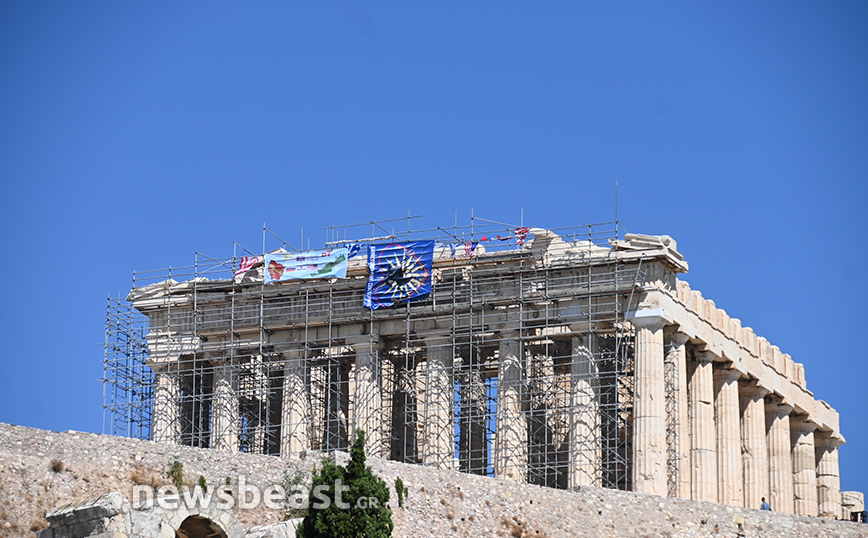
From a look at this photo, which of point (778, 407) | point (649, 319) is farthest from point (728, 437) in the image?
point (778, 407)

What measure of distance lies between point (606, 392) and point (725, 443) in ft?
17.1

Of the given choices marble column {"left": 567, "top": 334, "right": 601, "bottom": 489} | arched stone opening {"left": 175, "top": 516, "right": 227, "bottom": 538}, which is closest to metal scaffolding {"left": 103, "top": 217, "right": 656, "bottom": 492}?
marble column {"left": 567, "top": 334, "right": 601, "bottom": 489}

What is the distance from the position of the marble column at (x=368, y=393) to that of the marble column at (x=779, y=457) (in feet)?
56.8

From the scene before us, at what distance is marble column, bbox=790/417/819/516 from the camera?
80625mm

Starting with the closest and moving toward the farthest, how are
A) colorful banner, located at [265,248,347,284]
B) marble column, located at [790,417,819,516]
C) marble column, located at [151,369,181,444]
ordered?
colorful banner, located at [265,248,347,284] → marble column, located at [151,369,181,444] → marble column, located at [790,417,819,516]

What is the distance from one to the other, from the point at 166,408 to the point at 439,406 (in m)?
11.7

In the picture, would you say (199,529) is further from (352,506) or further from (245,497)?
(352,506)

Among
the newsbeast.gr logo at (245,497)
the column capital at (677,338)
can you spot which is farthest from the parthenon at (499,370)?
the newsbeast.gr logo at (245,497)

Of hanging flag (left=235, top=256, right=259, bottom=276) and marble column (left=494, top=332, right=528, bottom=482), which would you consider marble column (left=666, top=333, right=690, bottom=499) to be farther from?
hanging flag (left=235, top=256, right=259, bottom=276)

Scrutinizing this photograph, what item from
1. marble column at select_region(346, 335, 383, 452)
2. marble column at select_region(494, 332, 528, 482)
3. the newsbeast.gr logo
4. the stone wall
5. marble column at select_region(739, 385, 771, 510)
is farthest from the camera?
marble column at select_region(739, 385, 771, 510)

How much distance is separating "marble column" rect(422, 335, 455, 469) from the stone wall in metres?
11.0

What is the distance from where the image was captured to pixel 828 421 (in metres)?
85.3

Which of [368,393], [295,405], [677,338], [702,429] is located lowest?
[702,429]

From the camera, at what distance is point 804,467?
82250 mm
